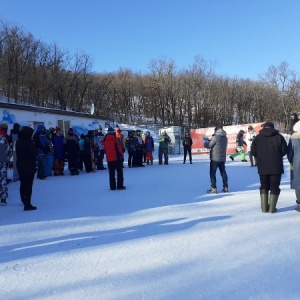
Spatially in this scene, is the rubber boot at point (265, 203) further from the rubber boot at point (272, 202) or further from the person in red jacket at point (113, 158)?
the person in red jacket at point (113, 158)

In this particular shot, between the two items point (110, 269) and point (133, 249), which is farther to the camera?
point (133, 249)

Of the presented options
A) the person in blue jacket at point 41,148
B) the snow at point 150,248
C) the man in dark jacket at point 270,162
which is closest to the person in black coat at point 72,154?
the person in blue jacket at point 41,148

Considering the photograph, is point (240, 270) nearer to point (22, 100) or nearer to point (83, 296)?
point (83, 296)

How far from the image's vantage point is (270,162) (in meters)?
6.00

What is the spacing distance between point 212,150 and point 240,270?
4879mm

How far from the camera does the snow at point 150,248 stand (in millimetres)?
3260

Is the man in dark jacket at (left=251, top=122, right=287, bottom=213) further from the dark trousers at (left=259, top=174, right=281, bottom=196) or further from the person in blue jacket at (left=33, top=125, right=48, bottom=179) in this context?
the person in blue jacket at (left=33, top=125, right=48, bottom=179)

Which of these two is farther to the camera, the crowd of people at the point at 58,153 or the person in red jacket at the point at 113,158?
the person in red jacket at the point at 113,158

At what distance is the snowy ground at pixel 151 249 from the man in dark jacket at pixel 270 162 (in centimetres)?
31

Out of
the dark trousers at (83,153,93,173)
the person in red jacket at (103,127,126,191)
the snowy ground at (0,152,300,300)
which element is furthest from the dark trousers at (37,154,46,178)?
the snowy ground at (0,152,300,300)

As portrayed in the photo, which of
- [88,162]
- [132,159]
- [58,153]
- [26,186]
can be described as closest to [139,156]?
[132,159]

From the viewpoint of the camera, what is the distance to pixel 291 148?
6.25 metres

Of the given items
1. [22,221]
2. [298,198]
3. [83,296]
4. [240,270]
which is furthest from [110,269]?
[298,198]

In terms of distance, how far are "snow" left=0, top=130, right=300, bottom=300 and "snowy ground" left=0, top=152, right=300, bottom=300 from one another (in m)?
0.01
